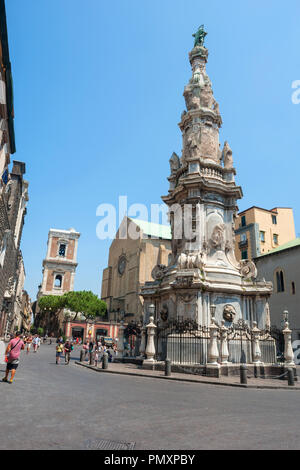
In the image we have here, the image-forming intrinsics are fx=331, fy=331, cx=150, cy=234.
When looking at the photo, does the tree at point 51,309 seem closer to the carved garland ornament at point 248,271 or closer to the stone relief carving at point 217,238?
the stone relief carving at point 217,238

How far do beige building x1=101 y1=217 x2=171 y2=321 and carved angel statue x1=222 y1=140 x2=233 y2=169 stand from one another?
37947mm

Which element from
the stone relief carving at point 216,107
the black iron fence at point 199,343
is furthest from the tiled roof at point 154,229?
the black iron fence at point 199,343

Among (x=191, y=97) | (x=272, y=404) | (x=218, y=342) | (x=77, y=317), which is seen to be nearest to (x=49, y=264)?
(x=77, y=317)

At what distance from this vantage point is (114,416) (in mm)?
6453

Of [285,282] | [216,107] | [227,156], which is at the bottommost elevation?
[285,282]

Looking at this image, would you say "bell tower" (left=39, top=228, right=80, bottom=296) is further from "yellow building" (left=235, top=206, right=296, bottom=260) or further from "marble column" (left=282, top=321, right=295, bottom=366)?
"marble column" (left=282, top=321, right=295, bottom=366)

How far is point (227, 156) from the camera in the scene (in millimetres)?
22266

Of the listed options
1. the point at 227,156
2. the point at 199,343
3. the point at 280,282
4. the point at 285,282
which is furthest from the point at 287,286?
the point at 199,343

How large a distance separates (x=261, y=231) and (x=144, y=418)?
3983 centimetres

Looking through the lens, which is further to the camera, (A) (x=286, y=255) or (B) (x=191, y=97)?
(A) (x=286, y=255)

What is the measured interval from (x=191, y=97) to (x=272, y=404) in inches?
800

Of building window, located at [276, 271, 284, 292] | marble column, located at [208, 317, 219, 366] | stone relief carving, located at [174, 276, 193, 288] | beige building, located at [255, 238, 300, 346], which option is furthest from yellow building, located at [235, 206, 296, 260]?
marble column, located at [208, 317, 219, 366]

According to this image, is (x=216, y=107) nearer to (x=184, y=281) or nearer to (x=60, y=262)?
(x=184, y=281)

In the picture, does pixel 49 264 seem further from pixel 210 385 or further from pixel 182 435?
pixel 182 435
